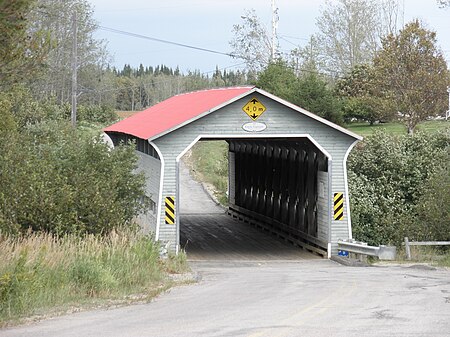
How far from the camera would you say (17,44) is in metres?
15.5

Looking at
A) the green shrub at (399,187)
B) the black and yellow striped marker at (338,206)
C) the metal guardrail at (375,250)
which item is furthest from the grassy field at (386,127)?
the metal guardrail at (375,250)

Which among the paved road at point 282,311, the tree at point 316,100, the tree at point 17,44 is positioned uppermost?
the tree at point 316,100

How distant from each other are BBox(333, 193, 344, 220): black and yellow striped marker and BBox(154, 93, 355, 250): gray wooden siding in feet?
0.39

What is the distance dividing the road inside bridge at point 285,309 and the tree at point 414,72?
89.6 ft

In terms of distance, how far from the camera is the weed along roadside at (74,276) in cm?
1209

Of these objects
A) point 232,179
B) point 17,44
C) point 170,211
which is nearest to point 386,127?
point 232,179

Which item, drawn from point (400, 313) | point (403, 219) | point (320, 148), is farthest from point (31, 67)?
point (403, 219)

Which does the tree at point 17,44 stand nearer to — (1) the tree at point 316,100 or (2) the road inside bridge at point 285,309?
(2) the road inside bridge at point 285,309

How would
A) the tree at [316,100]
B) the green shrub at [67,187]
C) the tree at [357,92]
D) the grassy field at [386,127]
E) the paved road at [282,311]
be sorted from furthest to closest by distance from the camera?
the tree at [357,92]
the grassy field at [386,127]
the tree at [316,100]
the green shrub at [67,187]
the paved road at [282,311]

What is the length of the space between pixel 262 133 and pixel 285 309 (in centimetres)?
1243

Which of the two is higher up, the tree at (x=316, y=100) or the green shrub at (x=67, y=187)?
the tree at (x=316, y=100)

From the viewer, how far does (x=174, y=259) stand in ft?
68.7

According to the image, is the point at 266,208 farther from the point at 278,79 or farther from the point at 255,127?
the point at 278,79

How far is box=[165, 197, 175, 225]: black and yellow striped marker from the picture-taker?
2403 centimetres
